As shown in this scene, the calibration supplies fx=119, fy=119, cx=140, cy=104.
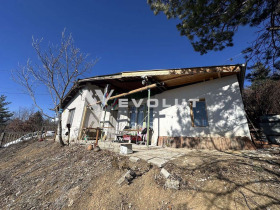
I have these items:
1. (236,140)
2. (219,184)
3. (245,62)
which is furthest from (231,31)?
(219,184)

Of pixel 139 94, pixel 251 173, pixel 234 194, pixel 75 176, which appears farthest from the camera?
pixel 139 94

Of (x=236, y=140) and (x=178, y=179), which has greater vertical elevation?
(x=236, y=140)

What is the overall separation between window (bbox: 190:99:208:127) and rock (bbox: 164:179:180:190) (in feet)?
12.9

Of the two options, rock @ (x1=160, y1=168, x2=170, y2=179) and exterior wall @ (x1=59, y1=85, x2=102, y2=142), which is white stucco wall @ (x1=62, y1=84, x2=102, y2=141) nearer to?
exterior wall @ (x1=59, y1=85, x2=102, y2=142)

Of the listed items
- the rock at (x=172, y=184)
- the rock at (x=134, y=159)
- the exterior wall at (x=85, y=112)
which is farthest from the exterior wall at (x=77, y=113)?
the rock at (x=172, y=184)

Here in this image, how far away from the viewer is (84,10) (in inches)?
254

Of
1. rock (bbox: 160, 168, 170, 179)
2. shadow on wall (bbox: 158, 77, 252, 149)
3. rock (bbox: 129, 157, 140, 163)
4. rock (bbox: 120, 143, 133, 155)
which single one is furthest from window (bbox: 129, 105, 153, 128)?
rock (bbox: 160, 168, 170, 179)

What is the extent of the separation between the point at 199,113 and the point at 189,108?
50 cm

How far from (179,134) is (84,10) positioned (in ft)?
26.9

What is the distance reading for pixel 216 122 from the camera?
5.05m

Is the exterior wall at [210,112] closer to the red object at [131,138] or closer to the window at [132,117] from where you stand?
the red object at [131,138]

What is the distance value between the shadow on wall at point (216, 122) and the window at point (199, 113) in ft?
0.66

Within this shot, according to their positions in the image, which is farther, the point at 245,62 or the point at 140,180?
the point at 245,62

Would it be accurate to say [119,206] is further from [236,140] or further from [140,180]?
[236,140]
